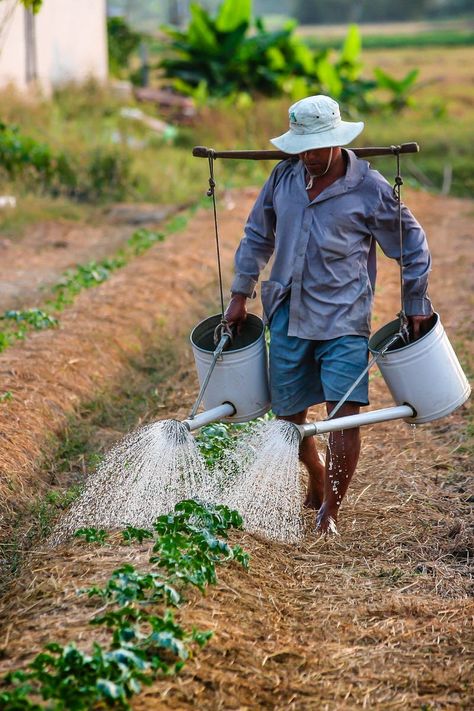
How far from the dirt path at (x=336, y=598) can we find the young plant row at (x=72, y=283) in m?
0.82

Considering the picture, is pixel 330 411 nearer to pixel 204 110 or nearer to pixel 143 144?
pixel 143 144

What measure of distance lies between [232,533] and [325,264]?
1.07m

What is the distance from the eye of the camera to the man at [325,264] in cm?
422

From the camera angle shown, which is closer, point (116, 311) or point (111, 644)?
point (111, 644)

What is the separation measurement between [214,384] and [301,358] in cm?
36

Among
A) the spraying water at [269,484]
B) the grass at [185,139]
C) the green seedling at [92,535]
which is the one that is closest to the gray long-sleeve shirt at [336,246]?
the spraying water at [269,484]

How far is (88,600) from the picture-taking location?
3453 mm

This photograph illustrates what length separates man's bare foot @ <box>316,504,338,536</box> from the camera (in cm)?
448

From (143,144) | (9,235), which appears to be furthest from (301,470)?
(143,144)

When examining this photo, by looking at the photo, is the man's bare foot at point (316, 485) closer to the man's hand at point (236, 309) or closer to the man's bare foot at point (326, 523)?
the man's bare foot at point (326, 523)

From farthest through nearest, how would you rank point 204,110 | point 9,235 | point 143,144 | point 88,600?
1. point 204,110
2. point 143,144
3. point 9,235
4. point 88,600

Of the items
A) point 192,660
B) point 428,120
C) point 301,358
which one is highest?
point 301,358

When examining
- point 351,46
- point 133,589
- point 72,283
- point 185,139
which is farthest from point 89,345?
point 351,46

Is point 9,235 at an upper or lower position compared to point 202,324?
lower
